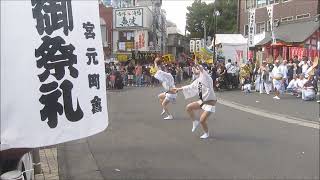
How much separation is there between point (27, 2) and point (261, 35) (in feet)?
115

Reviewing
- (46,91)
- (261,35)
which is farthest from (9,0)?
(261,35)

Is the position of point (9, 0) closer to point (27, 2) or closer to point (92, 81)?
point (27, 2)

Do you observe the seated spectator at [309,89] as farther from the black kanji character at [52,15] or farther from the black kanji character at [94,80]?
the black kanji character at [52,15]

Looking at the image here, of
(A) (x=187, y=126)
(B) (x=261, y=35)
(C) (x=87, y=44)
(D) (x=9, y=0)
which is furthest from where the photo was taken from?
(B) (x=261, y=35)

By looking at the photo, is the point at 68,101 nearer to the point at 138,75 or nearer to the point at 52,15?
the point at 52,15

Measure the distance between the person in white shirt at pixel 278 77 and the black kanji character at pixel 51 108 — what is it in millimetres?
19759

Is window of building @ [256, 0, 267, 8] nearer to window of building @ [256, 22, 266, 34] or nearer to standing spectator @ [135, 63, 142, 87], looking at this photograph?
window of building @ [256, 22, 266, 34]

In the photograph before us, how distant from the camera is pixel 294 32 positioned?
1226 inches

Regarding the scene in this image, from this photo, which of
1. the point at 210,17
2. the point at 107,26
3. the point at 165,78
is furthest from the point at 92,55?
the point at 210,17

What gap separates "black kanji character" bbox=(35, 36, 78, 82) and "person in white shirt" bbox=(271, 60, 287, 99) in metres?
19.7

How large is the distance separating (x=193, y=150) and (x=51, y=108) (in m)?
6.42

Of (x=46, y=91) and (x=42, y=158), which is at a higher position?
(x=46, y=91)

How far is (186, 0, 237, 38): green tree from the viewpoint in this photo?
229 ft

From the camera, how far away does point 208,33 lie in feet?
239
